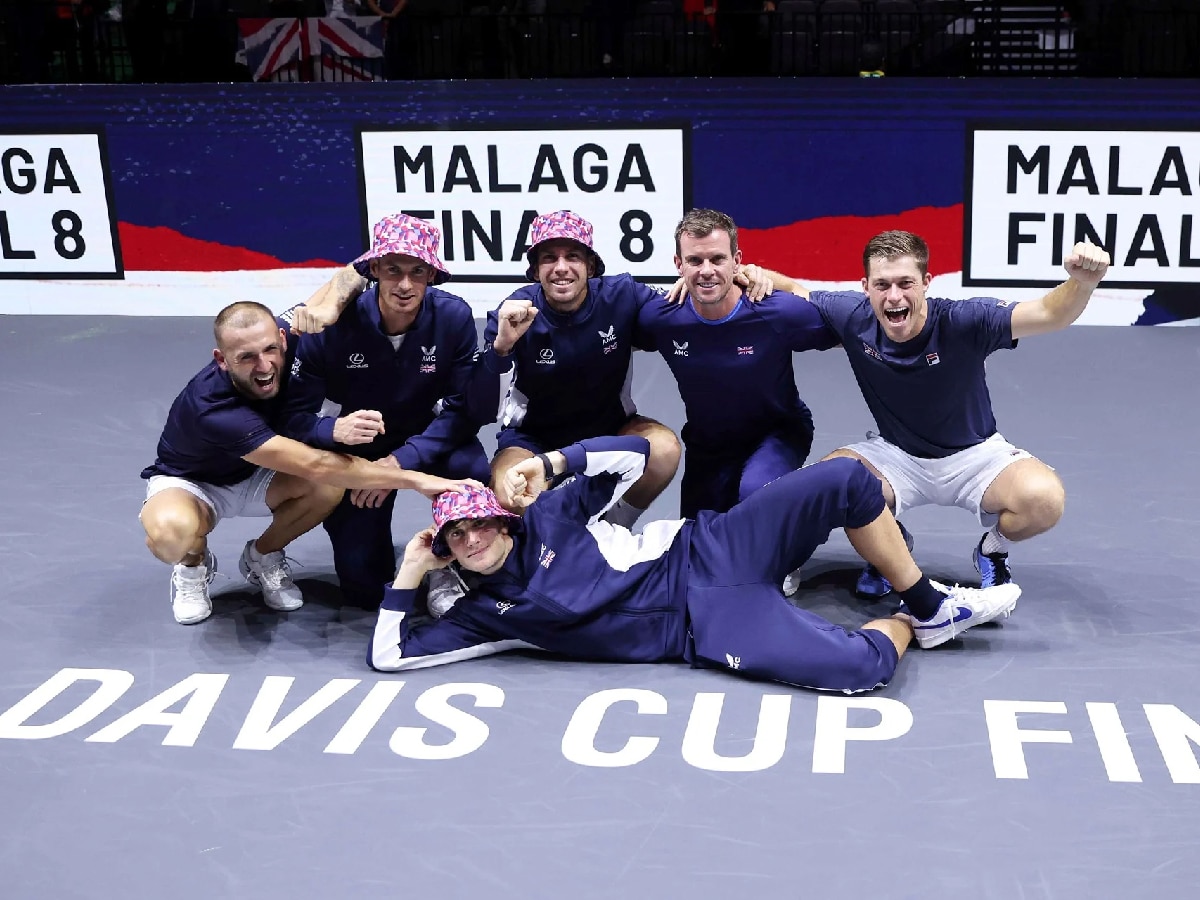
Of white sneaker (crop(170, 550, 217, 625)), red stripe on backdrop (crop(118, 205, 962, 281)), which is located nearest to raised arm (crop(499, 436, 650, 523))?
white sneaker (crop(170, 550, 217, 625))

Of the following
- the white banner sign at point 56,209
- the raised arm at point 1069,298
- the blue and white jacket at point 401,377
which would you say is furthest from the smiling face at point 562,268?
the white banner sign at point 56,209

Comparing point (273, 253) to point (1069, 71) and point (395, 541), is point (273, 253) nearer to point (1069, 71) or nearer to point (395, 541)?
point (395, 541)

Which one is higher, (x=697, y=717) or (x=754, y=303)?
(x=754, y=303)

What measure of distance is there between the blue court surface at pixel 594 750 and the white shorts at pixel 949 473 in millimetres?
392

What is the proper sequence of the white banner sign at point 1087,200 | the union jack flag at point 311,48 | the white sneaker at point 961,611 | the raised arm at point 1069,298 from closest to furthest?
the raised arm at point 1069,298 < the white sneaker at point 961,611 < the white banner sign at point 1087,200 < the union jack flag at point 311,48

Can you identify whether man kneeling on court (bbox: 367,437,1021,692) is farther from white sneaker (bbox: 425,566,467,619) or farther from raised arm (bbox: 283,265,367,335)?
raised arm (bbox: 283,265,367,335)

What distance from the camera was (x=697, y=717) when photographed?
190 inches

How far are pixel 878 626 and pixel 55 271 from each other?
25.6 ft

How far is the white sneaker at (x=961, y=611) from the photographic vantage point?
17.2ft

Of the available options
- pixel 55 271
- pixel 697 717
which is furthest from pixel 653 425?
pixel 55 271

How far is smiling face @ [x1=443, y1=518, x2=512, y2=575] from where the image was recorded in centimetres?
496

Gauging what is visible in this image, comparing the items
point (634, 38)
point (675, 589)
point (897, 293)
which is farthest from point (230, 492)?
point (634, 38)

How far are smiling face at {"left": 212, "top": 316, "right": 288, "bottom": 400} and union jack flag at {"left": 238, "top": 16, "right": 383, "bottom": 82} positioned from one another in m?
5.40

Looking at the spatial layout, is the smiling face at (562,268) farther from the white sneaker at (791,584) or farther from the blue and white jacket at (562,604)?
the white sneaker at (791,584)
